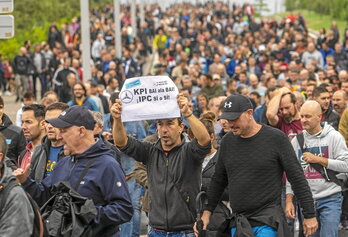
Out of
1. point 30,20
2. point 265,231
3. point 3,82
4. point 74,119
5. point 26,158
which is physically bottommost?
point 3,82

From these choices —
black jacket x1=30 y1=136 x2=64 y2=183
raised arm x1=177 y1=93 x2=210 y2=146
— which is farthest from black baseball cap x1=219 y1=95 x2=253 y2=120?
black jacket x1=30 y1=136 x2=64 y2=183

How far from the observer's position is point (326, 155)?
976 centimetres

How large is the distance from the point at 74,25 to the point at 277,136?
1714 inches

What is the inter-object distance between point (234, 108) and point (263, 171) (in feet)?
1.92

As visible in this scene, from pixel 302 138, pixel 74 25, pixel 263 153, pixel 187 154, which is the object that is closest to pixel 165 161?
pixel 187 154

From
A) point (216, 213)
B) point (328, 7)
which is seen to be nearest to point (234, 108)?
point (216, 213)

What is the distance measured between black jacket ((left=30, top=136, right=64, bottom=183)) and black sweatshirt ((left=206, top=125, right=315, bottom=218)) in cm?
163

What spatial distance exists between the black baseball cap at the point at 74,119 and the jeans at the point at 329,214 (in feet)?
10.7

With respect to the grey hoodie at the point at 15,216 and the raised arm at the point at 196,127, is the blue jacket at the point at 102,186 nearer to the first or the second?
the raised arm at the point at 196,127

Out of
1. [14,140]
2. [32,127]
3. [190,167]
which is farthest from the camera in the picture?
[14,140]

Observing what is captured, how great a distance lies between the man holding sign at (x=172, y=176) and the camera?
26.8ft

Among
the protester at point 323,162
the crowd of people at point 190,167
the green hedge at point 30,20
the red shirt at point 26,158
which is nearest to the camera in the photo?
the crowd of people at point 190,167

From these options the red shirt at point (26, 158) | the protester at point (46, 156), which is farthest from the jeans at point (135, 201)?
the protester at point (46, 156)

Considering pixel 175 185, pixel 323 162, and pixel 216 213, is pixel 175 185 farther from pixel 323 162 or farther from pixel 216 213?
pixel 323 162
